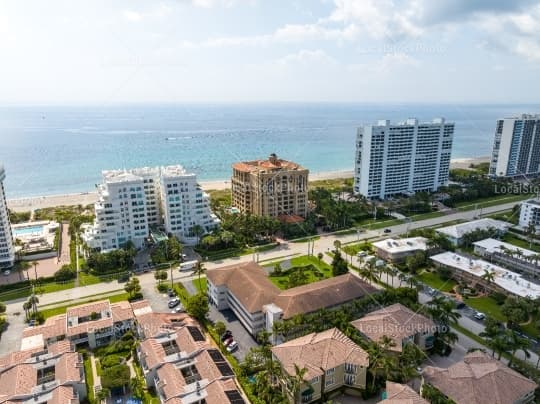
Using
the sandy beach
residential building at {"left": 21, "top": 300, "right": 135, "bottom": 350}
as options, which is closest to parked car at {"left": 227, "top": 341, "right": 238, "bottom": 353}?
residential building at {"left": 21, "top": 300, "right": 135, "bottom": 350}

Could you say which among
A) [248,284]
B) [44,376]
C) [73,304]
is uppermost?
[248,284]

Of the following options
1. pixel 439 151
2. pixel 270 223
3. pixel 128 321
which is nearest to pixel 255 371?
pixel 128 321

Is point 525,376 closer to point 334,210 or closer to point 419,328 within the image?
point 419,328

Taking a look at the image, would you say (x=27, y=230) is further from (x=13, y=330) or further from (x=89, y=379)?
(x=89, y=379)

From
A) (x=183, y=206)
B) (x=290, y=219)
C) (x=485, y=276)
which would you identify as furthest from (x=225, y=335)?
(x=290, y=219)

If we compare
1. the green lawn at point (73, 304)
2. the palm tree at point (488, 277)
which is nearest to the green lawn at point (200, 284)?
the green lawn at point (73, 304)

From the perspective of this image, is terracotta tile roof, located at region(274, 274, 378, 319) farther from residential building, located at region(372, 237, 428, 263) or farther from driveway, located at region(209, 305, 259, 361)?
residential building, located at region(372, 237, 428, 263)

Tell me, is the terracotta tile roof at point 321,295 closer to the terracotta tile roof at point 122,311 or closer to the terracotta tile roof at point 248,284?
the terracotta tile roof at point 248,284

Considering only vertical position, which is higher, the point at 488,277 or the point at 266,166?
the point at 266,166
